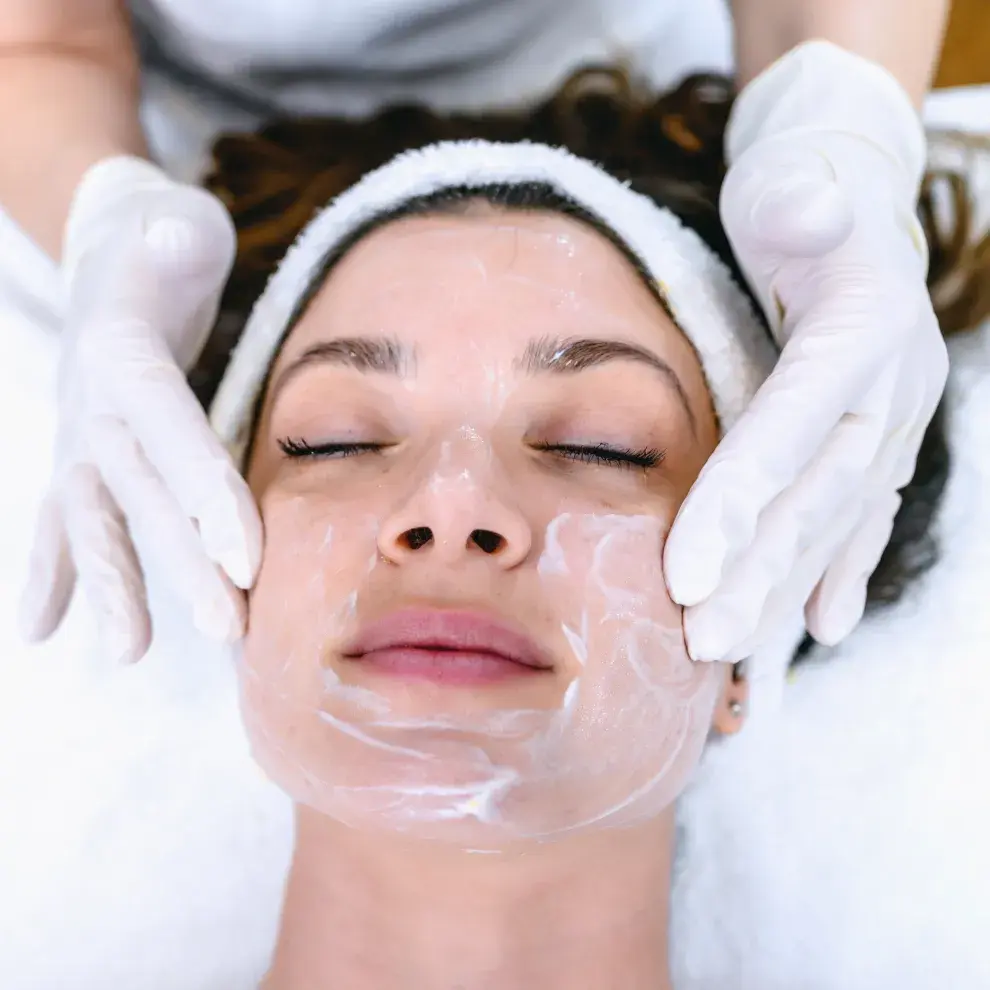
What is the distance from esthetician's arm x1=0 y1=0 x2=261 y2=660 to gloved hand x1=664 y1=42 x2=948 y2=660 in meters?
0.43

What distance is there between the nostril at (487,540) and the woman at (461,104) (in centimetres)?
16

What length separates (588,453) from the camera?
33.0 inches

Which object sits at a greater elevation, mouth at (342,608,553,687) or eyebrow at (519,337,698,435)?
eyebrow at (519,337,698,435)

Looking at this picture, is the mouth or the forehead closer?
the mouth

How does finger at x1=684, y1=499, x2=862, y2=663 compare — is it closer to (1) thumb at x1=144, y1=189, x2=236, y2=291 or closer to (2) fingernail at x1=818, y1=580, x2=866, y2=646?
(2) fingernail at x1=818, y1=580, x2=866, y2=646

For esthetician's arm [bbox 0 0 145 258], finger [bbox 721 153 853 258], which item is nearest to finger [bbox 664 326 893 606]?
finger [bbox 721 153 853 258]

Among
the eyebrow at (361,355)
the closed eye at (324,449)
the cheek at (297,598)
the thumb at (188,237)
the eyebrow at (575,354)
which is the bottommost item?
the cheek at (297,598)

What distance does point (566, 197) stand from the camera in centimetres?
95

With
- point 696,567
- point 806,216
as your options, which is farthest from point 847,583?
point 806,216

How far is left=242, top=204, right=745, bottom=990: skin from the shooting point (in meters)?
0.78

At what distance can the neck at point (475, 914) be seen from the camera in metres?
0.83

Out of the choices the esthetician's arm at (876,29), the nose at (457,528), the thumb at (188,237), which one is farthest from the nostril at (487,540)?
the esthetician's arm at (876,29)

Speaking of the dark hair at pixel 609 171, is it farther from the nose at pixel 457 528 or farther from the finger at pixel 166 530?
the nose at pixel 457 528

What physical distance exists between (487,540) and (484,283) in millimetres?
262
